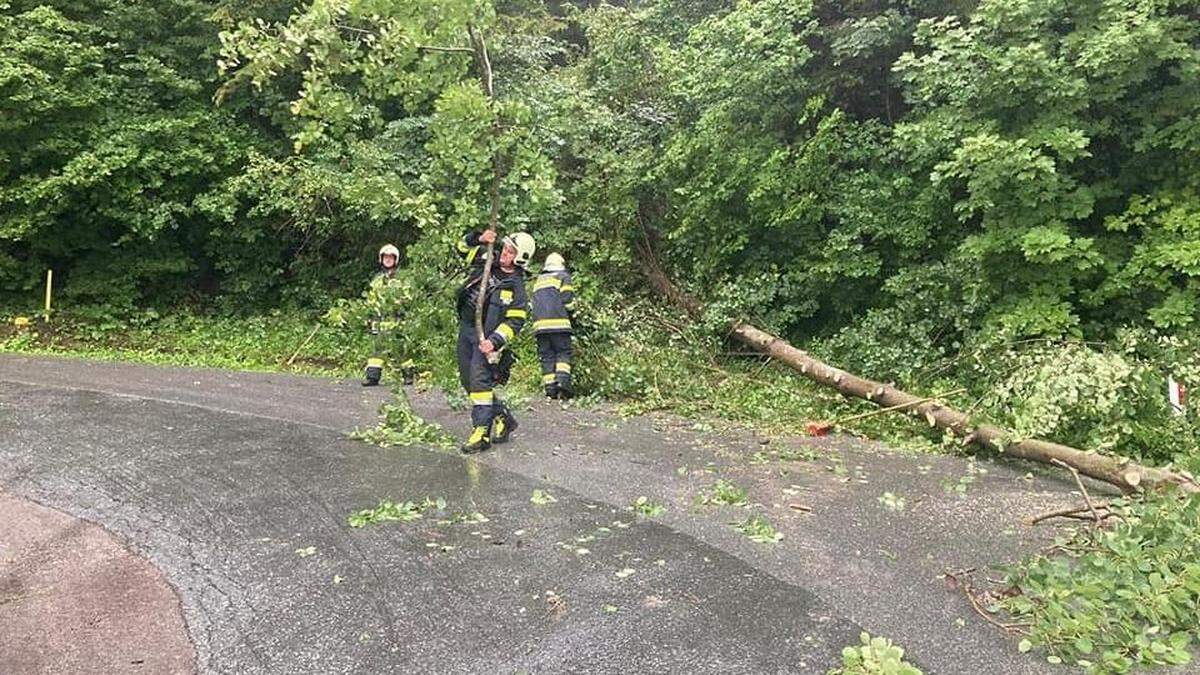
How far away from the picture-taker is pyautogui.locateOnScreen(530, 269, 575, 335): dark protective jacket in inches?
314

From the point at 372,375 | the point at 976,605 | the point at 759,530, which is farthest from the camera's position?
the point at 372,375

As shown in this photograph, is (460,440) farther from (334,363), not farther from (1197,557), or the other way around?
(334,363)

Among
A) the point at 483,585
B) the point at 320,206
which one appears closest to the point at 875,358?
the point at 483,585

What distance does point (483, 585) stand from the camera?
3.78 m

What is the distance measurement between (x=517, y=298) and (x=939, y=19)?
6130 millimetres

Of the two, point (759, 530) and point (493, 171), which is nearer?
point (759, 530)

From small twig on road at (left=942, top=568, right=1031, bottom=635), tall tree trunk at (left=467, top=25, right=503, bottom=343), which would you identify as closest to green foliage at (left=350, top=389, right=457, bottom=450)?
tall tree trunk at (left=467, top=25, right=503, bottom=343)

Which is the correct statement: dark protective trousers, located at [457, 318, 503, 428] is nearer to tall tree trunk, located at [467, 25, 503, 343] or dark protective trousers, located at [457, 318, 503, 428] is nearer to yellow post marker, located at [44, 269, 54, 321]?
tall tree trunk, located at [467, 25, 503, 343]

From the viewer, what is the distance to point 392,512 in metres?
4.72

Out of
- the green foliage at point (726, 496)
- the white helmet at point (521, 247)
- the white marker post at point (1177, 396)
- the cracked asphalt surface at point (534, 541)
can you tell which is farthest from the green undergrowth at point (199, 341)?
the white marker post at point (1177, 396)

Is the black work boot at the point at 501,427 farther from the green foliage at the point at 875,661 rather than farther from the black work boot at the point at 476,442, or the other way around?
the green foliage at the point at 875,661

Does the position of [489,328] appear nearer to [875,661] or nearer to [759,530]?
[759,530]

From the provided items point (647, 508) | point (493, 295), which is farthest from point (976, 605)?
point (493, 295)

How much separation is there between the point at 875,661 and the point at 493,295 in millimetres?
4165
